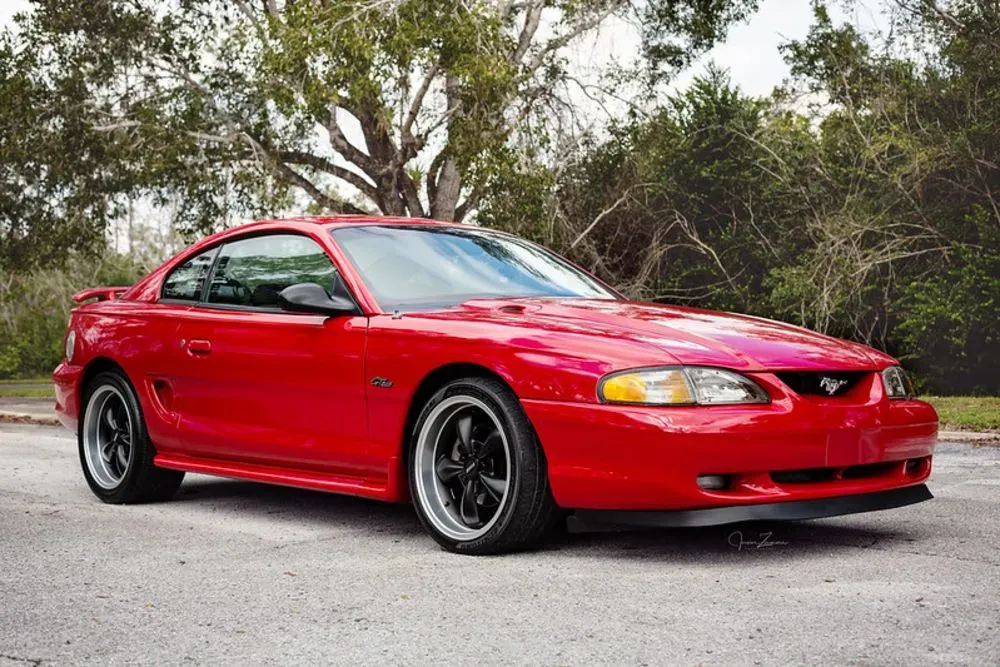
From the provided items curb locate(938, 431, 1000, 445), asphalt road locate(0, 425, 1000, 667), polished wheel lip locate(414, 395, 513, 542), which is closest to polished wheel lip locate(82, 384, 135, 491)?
asphalt road locate(0, 425, 1000, 667)

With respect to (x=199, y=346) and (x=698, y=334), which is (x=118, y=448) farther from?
(x=698, y=334)

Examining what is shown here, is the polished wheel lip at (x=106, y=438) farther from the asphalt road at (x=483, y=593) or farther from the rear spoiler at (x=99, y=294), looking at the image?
the rear spoiler at (x=99, y=294)

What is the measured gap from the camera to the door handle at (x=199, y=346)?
22.8 feet

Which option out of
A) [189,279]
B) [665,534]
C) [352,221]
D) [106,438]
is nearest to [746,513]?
[665,534]

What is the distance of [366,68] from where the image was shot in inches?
738

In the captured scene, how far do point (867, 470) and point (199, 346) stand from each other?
339cm

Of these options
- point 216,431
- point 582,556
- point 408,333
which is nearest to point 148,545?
point 216,431

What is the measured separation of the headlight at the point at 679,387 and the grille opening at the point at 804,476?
305mm

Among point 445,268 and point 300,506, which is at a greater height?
point 445,268

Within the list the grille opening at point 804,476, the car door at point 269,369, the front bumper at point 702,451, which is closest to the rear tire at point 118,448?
the car door at point 269,369

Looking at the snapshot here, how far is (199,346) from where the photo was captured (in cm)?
700

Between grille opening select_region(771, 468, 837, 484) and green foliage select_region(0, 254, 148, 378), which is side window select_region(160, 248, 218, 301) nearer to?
grille opening select_region(771, 468, 837, 484)

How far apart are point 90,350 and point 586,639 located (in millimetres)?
4588

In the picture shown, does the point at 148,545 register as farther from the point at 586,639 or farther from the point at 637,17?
the point at 637,17
